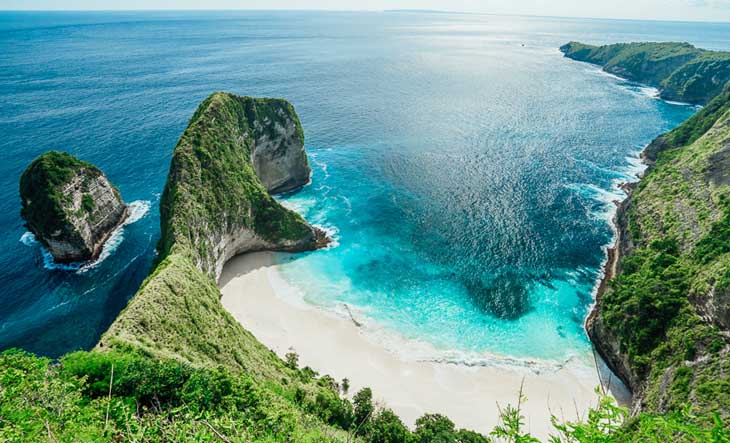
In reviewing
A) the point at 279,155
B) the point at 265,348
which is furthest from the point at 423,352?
the point at 279,155

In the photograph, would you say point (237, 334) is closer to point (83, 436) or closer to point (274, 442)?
point (274, 442)

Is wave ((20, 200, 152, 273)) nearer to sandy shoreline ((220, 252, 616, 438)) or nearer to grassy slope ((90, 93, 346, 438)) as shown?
grassy slope ((90, 93, 346, 438))

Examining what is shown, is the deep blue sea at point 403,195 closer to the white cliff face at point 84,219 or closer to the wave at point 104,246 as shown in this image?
the wave at point 104,246

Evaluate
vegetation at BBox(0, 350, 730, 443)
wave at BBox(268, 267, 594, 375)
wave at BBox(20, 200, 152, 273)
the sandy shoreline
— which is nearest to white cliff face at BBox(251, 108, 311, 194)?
wave at BBox(20, 200, 152, 273)

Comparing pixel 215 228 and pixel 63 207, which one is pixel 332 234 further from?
pixel 63 207

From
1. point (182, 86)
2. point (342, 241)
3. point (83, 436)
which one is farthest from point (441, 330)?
point (182, 86)

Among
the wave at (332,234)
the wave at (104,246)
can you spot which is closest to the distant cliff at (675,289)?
the wave at (332,234)
